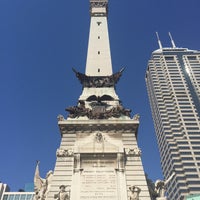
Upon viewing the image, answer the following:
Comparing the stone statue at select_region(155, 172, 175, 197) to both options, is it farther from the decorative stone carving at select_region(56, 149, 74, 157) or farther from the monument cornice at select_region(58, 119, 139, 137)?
the decorative stone carving at select_region(56, 149, 74, 157)

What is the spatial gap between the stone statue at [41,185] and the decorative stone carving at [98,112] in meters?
5.70

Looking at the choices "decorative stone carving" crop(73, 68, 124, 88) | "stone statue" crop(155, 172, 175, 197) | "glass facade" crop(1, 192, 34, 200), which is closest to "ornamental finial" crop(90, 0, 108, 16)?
"decorative stone carving" crop(73, 68, 124, 88)

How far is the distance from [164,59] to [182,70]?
11.5m

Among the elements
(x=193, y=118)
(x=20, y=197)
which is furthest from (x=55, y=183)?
(x=193, y=118)

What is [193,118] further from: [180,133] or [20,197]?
[20,197]

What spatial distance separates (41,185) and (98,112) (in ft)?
24.4

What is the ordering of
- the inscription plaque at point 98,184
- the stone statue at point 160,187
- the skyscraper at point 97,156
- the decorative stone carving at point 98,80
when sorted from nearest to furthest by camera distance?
the inscription plaque at point 98,184
the skyscraper at point 97,156
the stone statue at point 160,187
the decorative stone carving at point 98,80

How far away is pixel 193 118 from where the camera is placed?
116875 millimetres

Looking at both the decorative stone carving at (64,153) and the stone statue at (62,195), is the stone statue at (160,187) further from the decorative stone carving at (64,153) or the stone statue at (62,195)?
the decorative stone carving at (64,153)

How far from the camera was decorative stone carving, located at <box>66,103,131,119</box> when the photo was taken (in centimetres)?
2273

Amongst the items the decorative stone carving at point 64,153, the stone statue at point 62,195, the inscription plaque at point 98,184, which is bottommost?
the stone statue at point 62,195

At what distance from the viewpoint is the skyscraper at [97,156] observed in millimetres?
17375

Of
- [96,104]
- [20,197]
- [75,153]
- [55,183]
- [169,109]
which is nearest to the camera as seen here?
[55,183]

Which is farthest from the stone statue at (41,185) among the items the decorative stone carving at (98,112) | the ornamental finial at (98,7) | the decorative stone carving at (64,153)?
the ornamental finial at (98,7)
